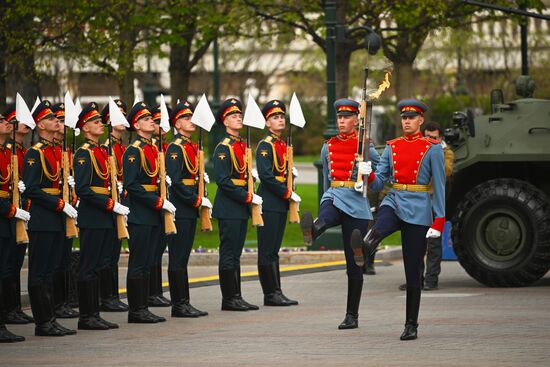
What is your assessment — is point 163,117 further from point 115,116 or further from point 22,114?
point 22,114

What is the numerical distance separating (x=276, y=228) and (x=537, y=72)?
34.0m

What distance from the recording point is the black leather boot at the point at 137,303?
1523 cm

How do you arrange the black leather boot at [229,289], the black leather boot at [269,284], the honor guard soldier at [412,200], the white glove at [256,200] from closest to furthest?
the honor guard soldier at [412,200] < the white glove at [256,200] < the black leather boot at [229,289] < the black leather boot at [269,284]

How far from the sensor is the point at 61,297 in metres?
15.6

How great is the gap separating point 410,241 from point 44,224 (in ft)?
10.6

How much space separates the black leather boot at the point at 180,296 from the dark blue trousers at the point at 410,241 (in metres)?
2.83

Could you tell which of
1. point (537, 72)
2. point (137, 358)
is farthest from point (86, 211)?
point (537, 72)

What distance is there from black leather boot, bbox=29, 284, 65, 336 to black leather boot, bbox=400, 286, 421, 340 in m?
3.07

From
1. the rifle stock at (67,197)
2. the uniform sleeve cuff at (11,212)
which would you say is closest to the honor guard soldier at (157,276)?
the rifle stock at (67,197)

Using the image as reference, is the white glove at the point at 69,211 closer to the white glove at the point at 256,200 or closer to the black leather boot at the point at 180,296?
the black leather boot at the point at 180,296

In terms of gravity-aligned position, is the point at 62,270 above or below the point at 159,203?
below

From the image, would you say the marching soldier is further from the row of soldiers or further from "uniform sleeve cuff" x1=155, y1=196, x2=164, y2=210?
"uniform sleeve cuff" x1=155, y1=196, x2=164, y2=210

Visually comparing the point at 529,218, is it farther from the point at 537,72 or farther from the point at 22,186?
the point at 537,72

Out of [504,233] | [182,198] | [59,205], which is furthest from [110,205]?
[504,233]
